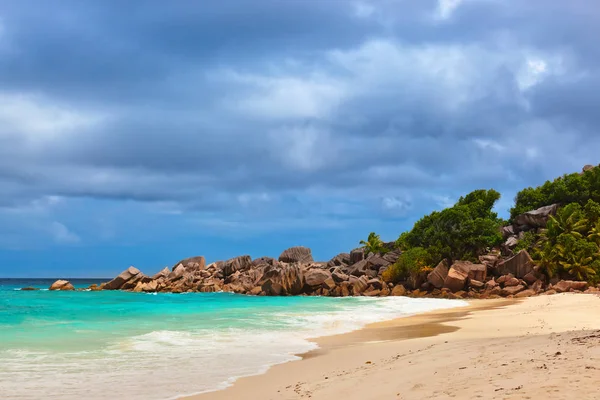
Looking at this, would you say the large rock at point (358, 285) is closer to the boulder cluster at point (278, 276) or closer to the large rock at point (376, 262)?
the boulder cluster at point (278, 276)

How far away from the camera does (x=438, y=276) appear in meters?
47.1

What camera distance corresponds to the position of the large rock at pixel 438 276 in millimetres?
46969

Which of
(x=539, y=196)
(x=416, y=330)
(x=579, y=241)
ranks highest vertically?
(x=539, y=196)

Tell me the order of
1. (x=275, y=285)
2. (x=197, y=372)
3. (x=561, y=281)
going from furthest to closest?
(x=275, y=285) → (x=561, y=281) → (x=197, y=372)

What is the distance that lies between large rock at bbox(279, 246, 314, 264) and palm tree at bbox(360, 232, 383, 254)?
24.9 ft

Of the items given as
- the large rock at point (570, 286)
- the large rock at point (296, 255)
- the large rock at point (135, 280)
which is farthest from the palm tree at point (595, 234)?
the large rock at point (135, 280)

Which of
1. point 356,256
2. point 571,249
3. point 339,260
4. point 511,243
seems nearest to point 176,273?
point 339,260

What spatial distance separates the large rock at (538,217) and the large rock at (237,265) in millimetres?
35570

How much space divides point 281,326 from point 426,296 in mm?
29162

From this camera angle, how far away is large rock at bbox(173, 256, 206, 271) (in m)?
75.9

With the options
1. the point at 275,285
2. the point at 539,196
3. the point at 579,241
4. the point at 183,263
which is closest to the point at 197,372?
the point at 579,241

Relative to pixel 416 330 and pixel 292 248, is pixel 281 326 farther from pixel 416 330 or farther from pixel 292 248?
pixel 292 248

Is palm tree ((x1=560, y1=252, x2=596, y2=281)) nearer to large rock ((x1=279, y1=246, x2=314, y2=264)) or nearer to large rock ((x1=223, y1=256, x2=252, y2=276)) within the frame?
large rock ((x1=279, y1=246, x2=314, y2=264))

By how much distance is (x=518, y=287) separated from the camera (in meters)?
42.5
